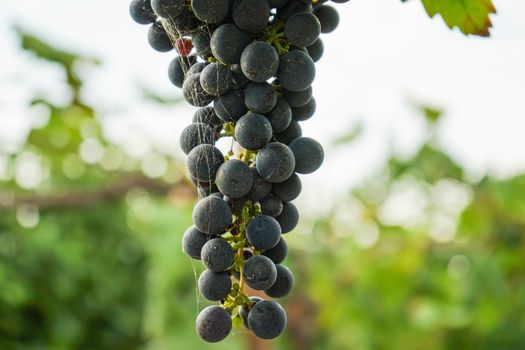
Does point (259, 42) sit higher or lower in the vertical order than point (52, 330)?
higher

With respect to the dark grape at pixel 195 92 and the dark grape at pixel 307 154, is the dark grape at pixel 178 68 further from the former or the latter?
the dark grape at pixel 307 154

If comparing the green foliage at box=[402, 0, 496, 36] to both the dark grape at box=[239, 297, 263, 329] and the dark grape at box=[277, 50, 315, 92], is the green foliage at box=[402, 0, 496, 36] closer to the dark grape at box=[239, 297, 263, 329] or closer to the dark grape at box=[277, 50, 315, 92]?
the dark grape at box=[277, 50, 315, 92]

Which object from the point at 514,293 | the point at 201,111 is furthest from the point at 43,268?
the point at 201,111

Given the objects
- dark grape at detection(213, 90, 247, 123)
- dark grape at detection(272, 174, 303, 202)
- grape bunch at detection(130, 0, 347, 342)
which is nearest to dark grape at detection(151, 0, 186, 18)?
grape bunch at detection(130, 0, 347, 342)

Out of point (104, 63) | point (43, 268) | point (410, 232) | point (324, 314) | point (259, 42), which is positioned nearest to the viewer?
point (259, 42)

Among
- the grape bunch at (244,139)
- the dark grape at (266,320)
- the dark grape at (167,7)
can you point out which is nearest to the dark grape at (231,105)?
the grape bunch at (244,139)

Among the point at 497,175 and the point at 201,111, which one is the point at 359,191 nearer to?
the point at 497,175

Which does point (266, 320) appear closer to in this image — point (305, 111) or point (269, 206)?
point (269, 206)
